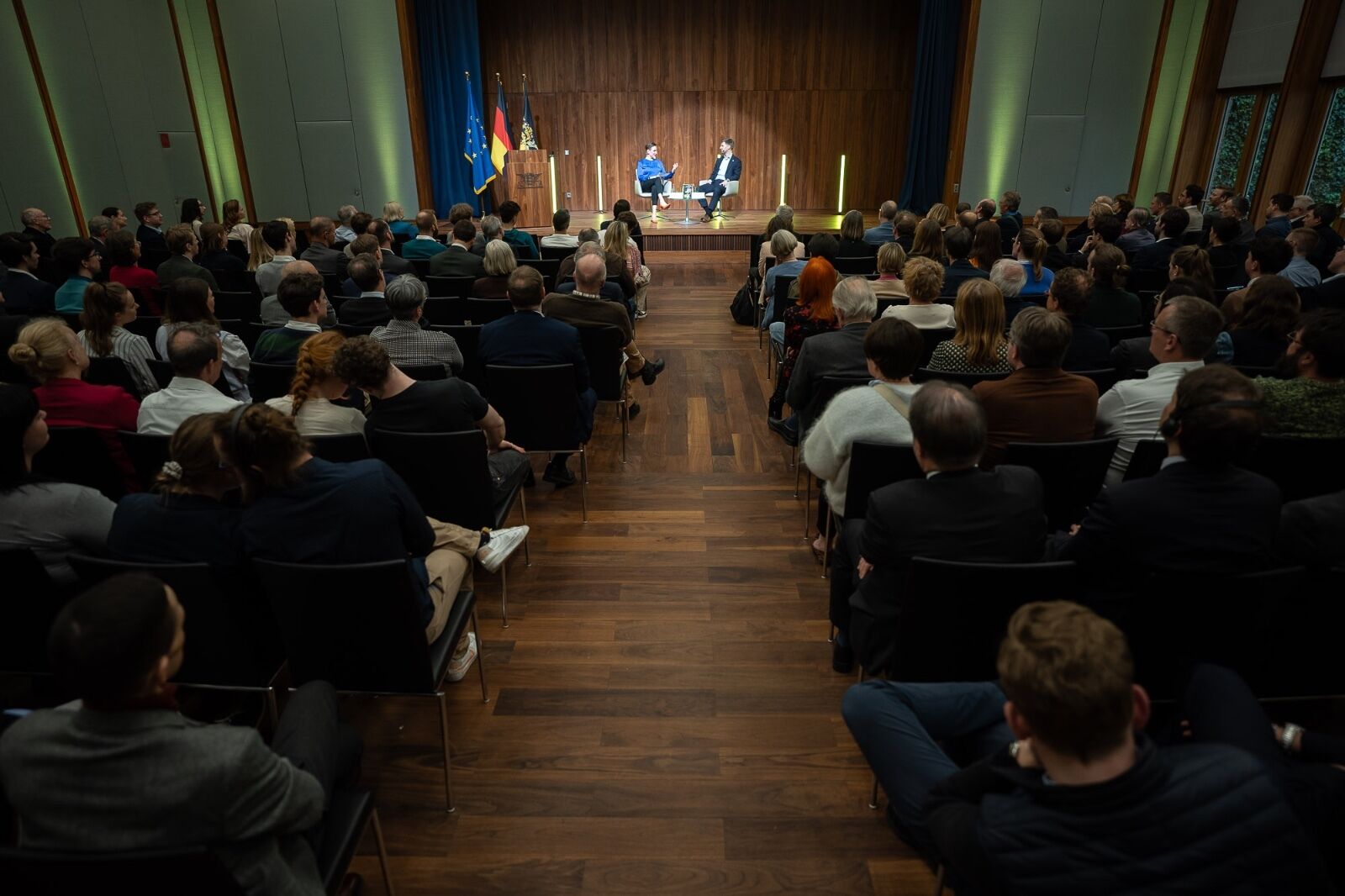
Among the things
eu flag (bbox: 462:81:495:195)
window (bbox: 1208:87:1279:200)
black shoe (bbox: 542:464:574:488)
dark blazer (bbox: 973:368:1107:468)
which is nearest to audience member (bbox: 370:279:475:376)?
black shoe (bbox: 542:464:574:488)

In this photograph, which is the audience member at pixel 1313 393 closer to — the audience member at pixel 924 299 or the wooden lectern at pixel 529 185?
the audience member at pixel 924 299

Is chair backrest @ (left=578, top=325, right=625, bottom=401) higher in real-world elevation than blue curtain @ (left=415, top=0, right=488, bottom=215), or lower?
lower

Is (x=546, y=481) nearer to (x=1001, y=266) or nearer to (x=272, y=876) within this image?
(x=1001, y=266)

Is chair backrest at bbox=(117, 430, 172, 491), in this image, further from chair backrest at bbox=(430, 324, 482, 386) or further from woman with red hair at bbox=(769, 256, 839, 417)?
woman with red hair at bbox=(769, 256, 839, 417)

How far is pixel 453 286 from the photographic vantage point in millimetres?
5688

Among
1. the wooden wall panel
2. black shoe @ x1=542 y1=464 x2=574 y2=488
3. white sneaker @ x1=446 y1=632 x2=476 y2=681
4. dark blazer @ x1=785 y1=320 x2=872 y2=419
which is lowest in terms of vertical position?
white sneaker @ x1=446 y1=632 x2=476 y2=681

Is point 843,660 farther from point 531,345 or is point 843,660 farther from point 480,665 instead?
point 531,345

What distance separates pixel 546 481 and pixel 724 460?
1082 mm

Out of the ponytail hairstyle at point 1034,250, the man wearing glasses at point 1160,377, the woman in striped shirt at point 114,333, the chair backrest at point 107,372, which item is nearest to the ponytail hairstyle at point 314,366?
the chair backrest at point 107,372

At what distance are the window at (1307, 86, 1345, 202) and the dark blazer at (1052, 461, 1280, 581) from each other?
8.84m

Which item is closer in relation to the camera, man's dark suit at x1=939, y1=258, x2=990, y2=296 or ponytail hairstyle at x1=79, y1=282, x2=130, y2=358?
ponytail hairstyle at x1=79, y1=282, x2=130, y2=358

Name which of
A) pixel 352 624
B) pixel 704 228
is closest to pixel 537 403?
pixel 352 624

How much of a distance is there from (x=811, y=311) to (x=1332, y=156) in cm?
801

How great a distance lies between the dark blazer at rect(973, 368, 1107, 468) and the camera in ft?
9.22
